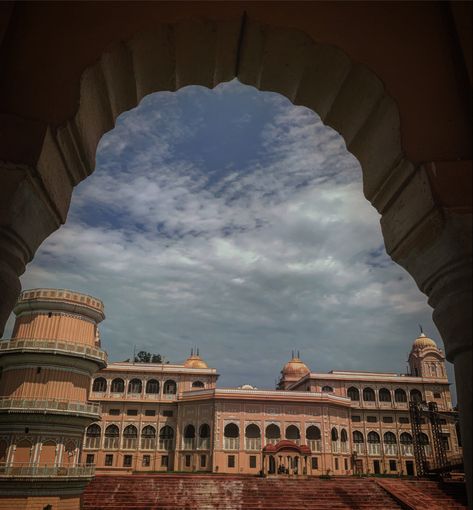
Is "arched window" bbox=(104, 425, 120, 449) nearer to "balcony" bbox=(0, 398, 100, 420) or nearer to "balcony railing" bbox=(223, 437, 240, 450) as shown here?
"balcony railing" bbox=(223, 437, 240, 450)

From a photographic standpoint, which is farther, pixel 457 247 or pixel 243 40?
pixel 243 40

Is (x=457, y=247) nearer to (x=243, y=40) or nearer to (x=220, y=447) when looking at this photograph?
(x=243, y=40)

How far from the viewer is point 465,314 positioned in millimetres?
1889

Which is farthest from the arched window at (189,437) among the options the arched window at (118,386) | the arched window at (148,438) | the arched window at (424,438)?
the arched window at (424,438)

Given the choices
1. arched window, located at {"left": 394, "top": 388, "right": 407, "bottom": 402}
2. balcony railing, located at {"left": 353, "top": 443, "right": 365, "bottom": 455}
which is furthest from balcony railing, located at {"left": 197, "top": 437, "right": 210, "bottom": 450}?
arched window, located at {"left": 394, "top": 388, "right": 407, "bottom": 402}

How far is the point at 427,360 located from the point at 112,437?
88.0ft

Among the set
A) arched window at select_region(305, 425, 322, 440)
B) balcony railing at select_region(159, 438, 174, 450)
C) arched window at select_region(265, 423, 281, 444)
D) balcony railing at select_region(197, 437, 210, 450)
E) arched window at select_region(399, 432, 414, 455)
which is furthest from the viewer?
arched window at select_region(399, 432, 414, 455)

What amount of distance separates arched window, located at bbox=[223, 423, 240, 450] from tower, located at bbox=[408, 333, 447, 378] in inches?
698

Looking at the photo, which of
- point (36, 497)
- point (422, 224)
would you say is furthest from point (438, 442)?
point (422, 224)

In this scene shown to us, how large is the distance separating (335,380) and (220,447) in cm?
1196

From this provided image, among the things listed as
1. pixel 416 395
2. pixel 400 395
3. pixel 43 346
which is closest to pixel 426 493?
pixel 400 395

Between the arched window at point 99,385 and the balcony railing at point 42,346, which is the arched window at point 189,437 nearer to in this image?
the arched window at point 99,385

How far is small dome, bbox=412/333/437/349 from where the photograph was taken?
41406mm

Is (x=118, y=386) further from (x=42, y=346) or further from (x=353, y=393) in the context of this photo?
(x=42, y=346)
